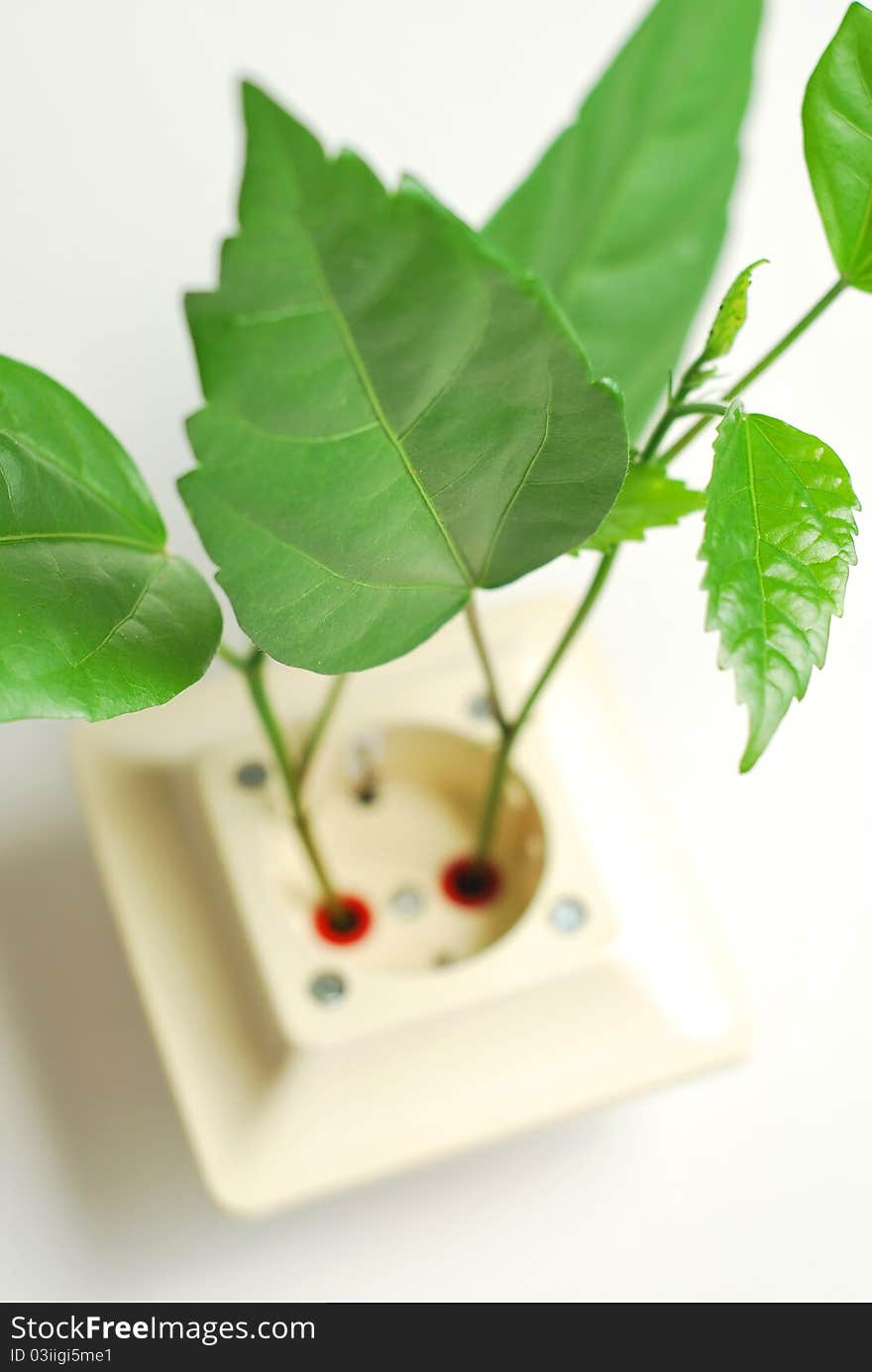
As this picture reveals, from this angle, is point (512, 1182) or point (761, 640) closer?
point (761, 640)

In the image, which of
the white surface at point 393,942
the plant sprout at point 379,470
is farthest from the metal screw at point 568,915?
the plant sprout at point 379,470

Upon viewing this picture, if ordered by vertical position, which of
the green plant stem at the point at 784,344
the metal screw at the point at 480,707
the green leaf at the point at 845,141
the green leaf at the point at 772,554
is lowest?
the metal screw at the point at 480,707

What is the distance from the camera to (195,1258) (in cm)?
51

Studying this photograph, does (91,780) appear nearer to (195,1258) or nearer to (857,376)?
(195,1258)

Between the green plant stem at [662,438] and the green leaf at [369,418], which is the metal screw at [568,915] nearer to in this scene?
the green plant stem at [662,438]

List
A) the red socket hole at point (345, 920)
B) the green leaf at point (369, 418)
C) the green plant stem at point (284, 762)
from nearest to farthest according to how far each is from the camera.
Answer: the green leaf at point (369, 418), the green plant stem at point (284, 762), the red socket hole at point (345, 920)

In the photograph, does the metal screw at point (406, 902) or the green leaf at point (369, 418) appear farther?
the metal screw at point (406, 902)

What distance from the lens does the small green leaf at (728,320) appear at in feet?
0.99

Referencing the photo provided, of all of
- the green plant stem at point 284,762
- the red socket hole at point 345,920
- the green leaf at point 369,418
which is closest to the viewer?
the green leaf at point 369,418

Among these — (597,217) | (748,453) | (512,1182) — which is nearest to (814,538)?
(748,453)

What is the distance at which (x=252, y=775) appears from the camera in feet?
1.64

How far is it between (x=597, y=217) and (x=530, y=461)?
0.59ft

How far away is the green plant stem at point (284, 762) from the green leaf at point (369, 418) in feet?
0.17

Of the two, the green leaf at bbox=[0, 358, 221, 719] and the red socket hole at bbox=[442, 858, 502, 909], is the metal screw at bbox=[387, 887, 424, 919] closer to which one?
the red socket hole at bbox=[442, 858, 502, 909]
